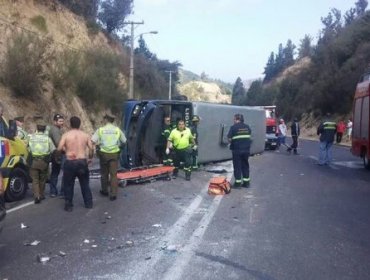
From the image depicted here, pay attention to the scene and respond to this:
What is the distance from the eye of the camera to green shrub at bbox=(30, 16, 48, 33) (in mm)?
31766

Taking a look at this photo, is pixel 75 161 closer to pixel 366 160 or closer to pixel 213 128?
pixel 213 128

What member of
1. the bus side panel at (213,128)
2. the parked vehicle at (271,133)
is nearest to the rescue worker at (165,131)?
the bus side panel at (213,128)

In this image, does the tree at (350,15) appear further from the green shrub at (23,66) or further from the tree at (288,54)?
the green shrub at (23,66)

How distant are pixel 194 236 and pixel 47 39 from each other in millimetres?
22339

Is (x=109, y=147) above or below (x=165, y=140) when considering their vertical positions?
above

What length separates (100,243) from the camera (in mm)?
6875

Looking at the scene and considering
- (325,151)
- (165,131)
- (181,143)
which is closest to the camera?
(181,143)

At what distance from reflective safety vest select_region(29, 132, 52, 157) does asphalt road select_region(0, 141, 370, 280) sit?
99 centimetres

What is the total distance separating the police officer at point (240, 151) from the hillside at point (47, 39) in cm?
1221

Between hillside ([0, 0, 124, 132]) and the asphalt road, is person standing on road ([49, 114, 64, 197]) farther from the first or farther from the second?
hillside ([0, 0, 124, 132])

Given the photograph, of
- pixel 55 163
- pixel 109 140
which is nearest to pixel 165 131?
pixel 109 140

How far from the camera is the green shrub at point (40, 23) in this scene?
31766 millimetres

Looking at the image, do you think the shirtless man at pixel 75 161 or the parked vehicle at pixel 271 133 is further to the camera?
the parked vehicle at pixel 271 133

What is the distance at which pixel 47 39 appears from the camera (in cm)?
2733
